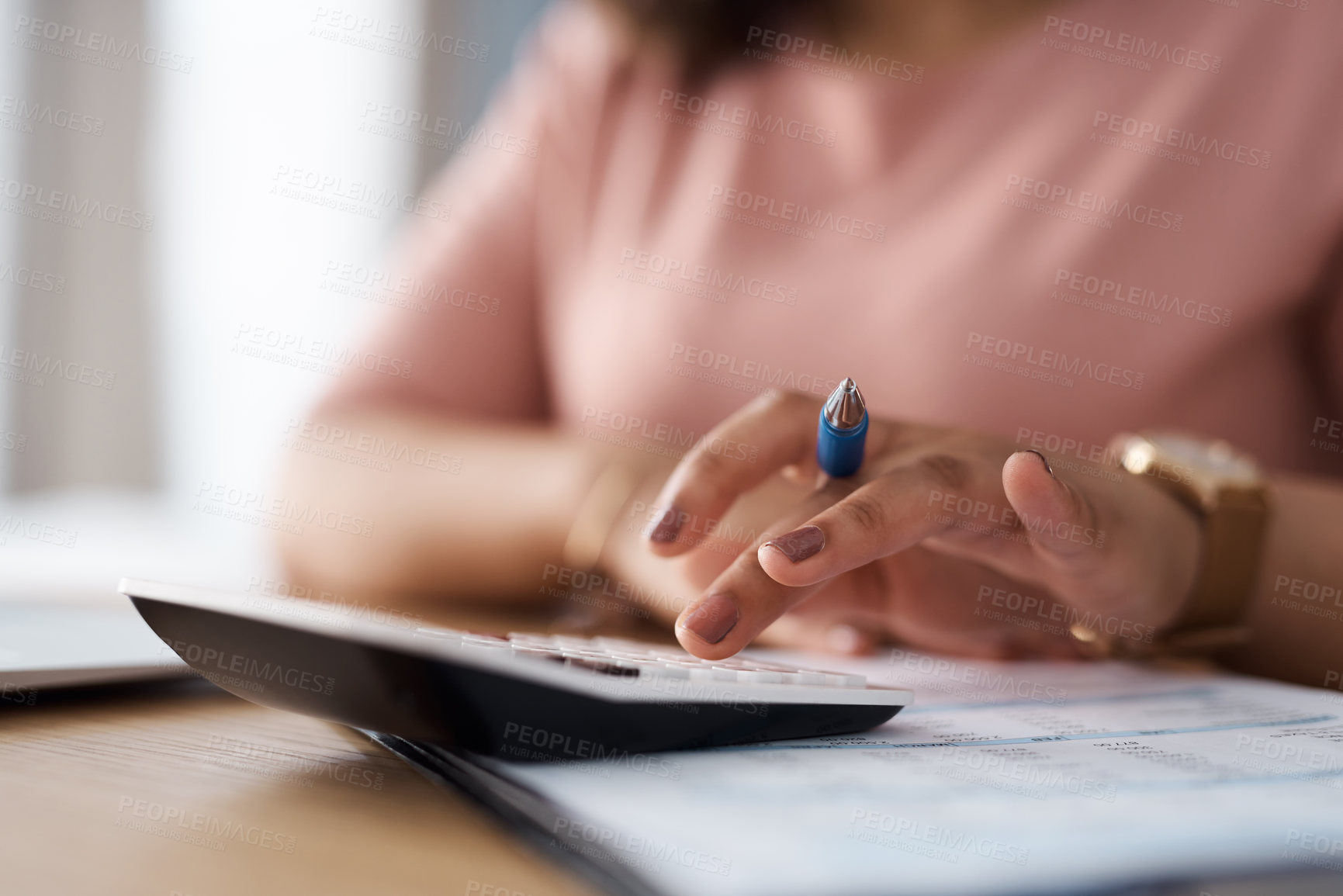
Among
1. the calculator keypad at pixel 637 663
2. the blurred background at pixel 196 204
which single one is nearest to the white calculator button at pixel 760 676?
the calculator keypad at pixel 637 663

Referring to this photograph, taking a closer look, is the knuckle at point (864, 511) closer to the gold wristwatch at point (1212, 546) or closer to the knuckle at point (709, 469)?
the knuckle at point (709, 469)

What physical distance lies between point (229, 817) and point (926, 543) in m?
0.32

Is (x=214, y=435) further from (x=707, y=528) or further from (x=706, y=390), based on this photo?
(x=707, y=528)

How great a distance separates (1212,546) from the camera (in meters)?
0.55

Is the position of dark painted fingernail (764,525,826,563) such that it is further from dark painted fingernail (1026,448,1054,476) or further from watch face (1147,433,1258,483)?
watch face (1147,433,1258,483)

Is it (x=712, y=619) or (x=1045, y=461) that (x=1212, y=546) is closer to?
(x=1045, y=461)

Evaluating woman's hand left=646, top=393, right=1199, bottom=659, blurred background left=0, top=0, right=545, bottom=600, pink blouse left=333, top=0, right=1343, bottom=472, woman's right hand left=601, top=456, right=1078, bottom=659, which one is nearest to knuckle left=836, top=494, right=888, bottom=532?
woman's hand left=646, top=393, right=1199, bottom=659

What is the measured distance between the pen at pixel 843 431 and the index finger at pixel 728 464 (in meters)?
0.03

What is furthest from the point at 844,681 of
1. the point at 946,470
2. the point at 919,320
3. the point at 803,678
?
the point at 919,320

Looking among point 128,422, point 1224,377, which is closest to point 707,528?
point 1224,377

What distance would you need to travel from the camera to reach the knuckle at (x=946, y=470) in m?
0.40

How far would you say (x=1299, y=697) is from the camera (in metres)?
0.44

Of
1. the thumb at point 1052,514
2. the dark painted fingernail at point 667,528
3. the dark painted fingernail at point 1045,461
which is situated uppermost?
the dark painted fingernail at point 1045,461

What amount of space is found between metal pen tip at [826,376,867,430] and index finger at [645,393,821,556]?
5cm
